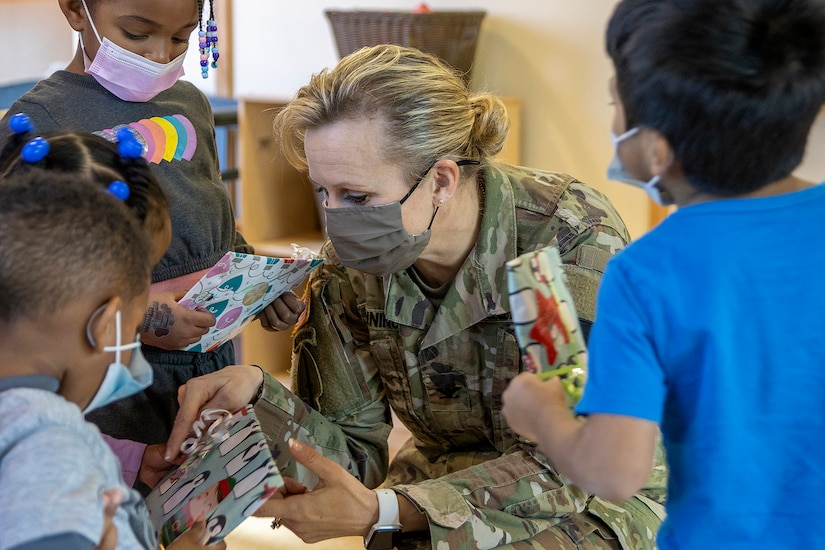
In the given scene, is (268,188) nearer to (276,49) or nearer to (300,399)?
(276,49)

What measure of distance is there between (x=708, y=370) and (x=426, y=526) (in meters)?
0.67

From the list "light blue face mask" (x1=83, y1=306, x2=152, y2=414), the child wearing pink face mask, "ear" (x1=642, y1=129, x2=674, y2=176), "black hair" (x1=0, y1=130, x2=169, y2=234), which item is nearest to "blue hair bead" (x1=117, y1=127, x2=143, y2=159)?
"black hair" (x1=0, y1=130, x2=169, y2=234)

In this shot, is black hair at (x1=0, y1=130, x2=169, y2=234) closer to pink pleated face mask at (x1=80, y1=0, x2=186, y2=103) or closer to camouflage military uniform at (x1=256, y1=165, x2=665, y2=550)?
pink pleated face mask at (x1=80, y1=0, x2=186, y2=103)

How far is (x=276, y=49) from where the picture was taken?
366 cm

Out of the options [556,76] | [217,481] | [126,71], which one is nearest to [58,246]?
[217,481]

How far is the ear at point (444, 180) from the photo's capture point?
152 centimetres

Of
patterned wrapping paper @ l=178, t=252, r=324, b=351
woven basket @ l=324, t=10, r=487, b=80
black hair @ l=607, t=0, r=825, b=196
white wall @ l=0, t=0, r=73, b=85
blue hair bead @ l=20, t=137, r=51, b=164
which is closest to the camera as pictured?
black hair @ l=607, t=0, r=825, b=196

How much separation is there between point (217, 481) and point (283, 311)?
0.48 m

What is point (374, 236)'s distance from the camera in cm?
147

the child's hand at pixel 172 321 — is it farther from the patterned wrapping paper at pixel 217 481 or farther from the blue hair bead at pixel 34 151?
the blue hair bead at pixel 34 151

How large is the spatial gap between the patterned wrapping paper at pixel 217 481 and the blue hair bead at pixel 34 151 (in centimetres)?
44

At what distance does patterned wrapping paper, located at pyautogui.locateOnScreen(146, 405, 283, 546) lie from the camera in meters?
1.11

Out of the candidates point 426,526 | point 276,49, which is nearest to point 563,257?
point 426,526

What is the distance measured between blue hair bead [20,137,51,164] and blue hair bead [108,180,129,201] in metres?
0.09
